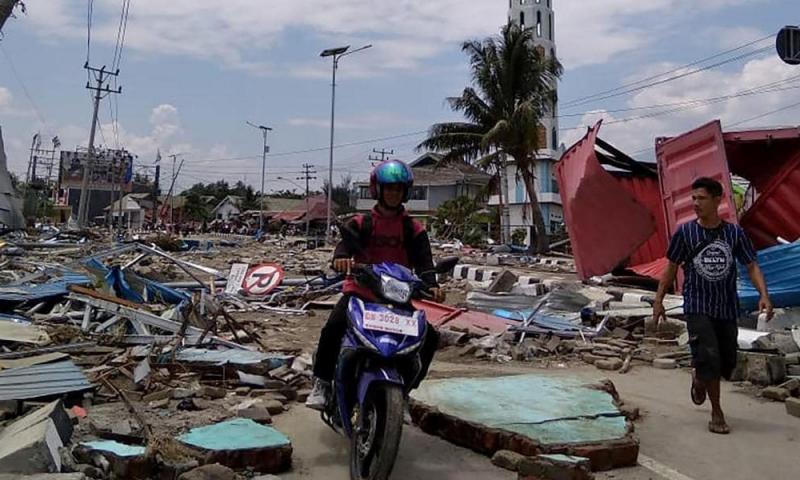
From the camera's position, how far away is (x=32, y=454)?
3375 millimetres

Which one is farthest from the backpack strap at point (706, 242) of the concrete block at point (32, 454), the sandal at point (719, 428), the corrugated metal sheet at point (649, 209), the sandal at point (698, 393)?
the corrugated metal sheet at point (649, 209)

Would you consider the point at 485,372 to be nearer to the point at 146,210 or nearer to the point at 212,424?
the point at 212,424

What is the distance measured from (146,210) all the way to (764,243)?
72941mm

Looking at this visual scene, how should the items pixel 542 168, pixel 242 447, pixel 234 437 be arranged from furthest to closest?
pixel 542 168, pixel 234 437, pixel 242 447

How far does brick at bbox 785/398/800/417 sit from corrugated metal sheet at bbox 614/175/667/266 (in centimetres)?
749

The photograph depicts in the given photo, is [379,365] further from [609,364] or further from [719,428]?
[609,364]

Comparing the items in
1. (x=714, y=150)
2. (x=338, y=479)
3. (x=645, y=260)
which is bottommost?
(x=338, y=479)

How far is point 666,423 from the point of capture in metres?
5.10

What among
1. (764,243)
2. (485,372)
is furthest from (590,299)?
A: (485,372)

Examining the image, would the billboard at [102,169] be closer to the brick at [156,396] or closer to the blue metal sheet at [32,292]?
the blue metal sheet at [32,292]

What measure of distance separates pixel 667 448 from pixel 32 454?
11.6 ft

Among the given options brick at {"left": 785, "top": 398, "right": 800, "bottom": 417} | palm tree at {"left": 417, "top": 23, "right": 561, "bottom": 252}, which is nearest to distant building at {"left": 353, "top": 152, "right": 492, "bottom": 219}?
palm tree at {"left": 417, "top": 23, "right": 561, "bottom": 252}

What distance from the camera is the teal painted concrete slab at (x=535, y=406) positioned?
432 centimetres

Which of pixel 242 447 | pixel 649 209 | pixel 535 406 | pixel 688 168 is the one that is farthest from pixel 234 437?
pixel 649 209
